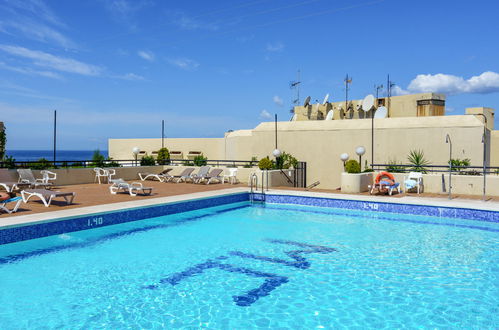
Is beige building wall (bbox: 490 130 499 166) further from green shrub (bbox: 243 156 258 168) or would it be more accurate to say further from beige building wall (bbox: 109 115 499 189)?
green shrub (bbox: 243 156 258 168)

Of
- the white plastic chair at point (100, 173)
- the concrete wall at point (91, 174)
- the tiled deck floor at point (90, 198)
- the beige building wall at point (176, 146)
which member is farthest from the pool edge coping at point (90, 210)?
the beige building wall at point (176, 146)

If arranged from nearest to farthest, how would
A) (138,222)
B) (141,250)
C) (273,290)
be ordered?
(273,290) < (141,250) < (138,222)

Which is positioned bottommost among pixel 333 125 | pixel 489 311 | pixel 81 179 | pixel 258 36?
pixel 489 311

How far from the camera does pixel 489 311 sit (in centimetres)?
457

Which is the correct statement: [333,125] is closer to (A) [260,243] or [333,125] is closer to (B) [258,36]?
(B) [258,36]

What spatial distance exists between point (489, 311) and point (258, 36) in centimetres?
1878

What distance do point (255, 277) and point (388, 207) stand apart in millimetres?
6055

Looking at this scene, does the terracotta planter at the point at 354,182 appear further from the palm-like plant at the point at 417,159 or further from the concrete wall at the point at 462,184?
the palm-like plant at the point at 417,159

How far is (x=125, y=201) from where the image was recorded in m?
10.0

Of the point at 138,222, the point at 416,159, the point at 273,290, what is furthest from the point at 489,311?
the point at 416,159

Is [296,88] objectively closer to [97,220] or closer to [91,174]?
[91,174]

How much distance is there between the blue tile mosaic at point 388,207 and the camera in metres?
9.26

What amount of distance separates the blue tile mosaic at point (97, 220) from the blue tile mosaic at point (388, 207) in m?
1.93

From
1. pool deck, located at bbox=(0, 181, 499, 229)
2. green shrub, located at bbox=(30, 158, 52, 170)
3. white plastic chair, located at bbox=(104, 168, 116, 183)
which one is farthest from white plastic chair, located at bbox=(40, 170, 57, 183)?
white plastic chair, located at bbox=(104, 168, 116, 183)
